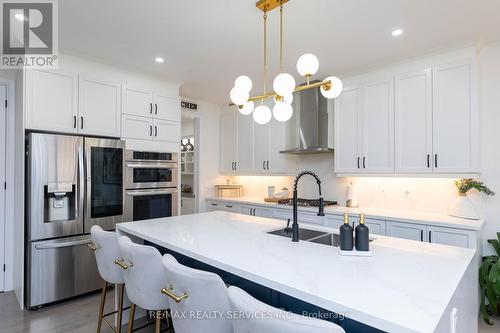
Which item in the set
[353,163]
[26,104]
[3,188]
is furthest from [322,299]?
[3,188]

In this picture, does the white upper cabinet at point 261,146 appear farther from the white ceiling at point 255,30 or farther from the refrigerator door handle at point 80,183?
the refrigerator door handle at point 80,183

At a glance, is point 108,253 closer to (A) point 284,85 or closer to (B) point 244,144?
(A) point 284,85

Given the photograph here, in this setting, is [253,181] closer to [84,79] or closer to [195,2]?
[84,79]

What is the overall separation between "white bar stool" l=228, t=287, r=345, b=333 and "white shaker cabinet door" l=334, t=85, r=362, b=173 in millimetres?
2927

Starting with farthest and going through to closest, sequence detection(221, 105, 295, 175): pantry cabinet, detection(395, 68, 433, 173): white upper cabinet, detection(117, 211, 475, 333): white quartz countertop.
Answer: detection(221, 105, 295, 175): pantry cabinet
detection(395, 68, 433, 173): white upper cabinet
detection(117, 211, 475, 333): white quartz countertop

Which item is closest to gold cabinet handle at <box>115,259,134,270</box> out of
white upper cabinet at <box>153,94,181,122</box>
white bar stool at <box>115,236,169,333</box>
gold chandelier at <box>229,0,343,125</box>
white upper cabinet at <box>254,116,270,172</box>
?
white bar stool at <box>115,236,169,333</box>

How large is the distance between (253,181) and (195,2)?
3526 mm

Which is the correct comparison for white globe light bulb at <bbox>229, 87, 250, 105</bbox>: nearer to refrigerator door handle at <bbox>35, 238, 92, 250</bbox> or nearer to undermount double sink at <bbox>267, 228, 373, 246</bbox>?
undermount double sink at <bbox>267, 228, 373, 246</bbox>

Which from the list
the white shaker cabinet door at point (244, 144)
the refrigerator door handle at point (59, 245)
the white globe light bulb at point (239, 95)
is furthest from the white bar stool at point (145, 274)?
the white shaker cabinet door at point (244, 144)

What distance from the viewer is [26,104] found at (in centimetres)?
274

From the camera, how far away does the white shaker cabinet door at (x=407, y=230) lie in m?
2.76

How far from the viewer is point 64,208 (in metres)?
2.90

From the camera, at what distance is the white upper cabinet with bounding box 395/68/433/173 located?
297 cm

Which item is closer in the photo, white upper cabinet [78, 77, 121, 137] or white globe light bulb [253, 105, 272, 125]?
white globe light bulb [253, 105, 272, 125]
